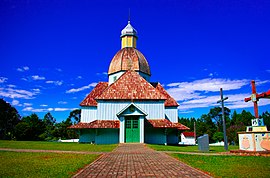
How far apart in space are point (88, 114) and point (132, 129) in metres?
8.58

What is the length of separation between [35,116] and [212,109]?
2552 inches

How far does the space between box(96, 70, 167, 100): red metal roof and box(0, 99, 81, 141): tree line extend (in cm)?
2912

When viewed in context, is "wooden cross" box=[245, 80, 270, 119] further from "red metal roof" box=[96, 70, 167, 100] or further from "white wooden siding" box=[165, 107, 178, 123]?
"white wooden siding" box=[165, 107, 178, 123]

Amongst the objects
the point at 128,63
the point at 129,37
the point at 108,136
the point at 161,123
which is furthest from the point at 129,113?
the point at 129,37

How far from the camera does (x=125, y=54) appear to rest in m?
33.4

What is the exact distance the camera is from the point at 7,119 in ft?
183

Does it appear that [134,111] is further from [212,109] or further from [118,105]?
[212,109]

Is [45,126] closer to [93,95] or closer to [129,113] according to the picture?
[93,95]

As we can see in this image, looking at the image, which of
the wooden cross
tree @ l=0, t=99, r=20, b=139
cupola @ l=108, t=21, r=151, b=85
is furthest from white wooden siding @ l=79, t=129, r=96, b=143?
tree @ l=0, t=99, r=20, b=139

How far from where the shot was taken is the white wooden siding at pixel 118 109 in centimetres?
2628

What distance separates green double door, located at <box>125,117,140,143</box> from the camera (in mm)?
23656

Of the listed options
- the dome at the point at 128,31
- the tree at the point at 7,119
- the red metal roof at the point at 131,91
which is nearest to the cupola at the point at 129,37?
the dome at the point at 128,31

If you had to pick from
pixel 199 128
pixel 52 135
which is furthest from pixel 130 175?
pixel 199 128

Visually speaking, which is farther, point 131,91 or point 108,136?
point 131,91
